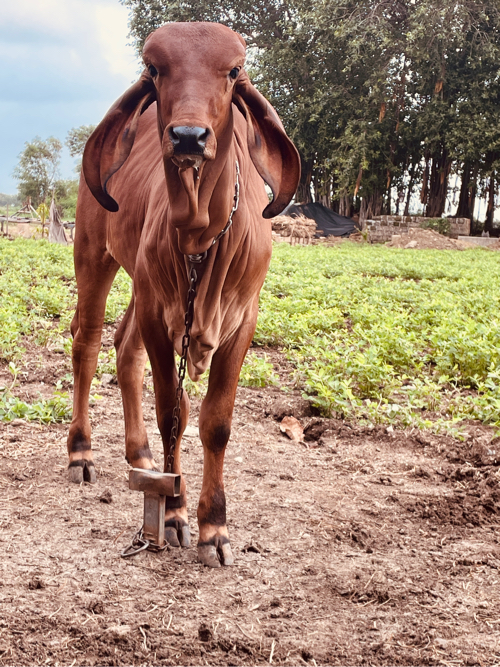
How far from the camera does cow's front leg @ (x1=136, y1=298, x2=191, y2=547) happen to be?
9.59 feet

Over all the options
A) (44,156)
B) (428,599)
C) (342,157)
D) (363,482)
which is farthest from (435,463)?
(44,156)

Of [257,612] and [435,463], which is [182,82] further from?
[435,463]

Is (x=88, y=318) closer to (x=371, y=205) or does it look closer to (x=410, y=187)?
(x=371, y=205)

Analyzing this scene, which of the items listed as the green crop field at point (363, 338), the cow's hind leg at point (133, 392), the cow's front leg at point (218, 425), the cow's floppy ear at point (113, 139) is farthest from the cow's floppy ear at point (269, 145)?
the green crop field at point (363, 338)

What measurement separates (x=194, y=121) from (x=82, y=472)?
87.1 inches

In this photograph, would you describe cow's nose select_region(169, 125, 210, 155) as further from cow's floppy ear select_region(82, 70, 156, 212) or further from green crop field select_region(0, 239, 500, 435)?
green crop field select_region(0, 239, 500, 435)

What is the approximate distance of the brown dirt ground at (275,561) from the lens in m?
2.26

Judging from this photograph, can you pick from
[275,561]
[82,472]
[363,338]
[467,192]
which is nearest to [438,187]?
[467,192]

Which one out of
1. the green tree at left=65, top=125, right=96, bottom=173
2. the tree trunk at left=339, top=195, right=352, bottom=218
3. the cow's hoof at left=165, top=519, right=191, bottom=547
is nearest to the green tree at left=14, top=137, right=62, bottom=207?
the green tree at left=65, top=125, right=96, bottom=173

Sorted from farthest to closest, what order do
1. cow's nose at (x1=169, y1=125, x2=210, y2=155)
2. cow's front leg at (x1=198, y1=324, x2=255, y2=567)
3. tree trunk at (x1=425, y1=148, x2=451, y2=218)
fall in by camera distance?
tree trunk at (x1=425, y1=148, x2=451, y2=218), cow's front leg at (x1=198, y1=324, x2=255, y2=567), cow's nose at (x1=169, y1=125, x2=210, y2=155)

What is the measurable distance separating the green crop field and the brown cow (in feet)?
5.80

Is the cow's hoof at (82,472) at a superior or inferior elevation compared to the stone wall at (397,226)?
inferior

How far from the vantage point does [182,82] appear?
87.7 inches

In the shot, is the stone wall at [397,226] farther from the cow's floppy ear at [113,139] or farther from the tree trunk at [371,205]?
the cow's floppy ear at [113,139]
